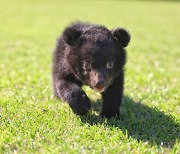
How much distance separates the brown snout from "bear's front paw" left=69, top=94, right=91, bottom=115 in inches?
9.7

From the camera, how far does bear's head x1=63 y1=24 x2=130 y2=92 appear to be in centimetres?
513

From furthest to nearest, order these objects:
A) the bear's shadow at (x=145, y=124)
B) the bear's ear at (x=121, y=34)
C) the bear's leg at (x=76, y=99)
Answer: the bear's ear at (x=121, y=34)
the bear's leg at (x=76, y=99)
the bear's shadow at (x=145, y=124)

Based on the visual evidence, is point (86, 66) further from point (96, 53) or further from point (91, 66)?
point (96, 53)

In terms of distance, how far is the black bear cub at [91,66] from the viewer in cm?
516

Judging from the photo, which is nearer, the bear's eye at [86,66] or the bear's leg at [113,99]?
the bear's eye at [86,66]

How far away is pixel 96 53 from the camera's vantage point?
5133 millimetres

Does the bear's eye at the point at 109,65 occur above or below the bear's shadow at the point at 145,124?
above

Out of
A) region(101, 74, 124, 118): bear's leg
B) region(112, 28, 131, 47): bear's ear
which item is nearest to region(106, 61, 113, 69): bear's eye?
region(112, 28, 131, 47): bear's ear

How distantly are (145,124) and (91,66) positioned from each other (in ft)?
3.52

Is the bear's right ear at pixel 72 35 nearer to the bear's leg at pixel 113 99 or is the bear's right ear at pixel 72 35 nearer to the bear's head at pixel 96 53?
the bear's head at pixel 96 53

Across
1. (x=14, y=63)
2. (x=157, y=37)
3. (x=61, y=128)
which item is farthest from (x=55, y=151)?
(x=157, y=37)

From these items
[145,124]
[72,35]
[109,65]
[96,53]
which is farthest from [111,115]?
[72,35]

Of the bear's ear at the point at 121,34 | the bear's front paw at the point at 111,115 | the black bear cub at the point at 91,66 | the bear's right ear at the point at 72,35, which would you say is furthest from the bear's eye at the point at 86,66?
the bear's front paw at the point at 111,115

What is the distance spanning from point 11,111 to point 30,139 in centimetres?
116
